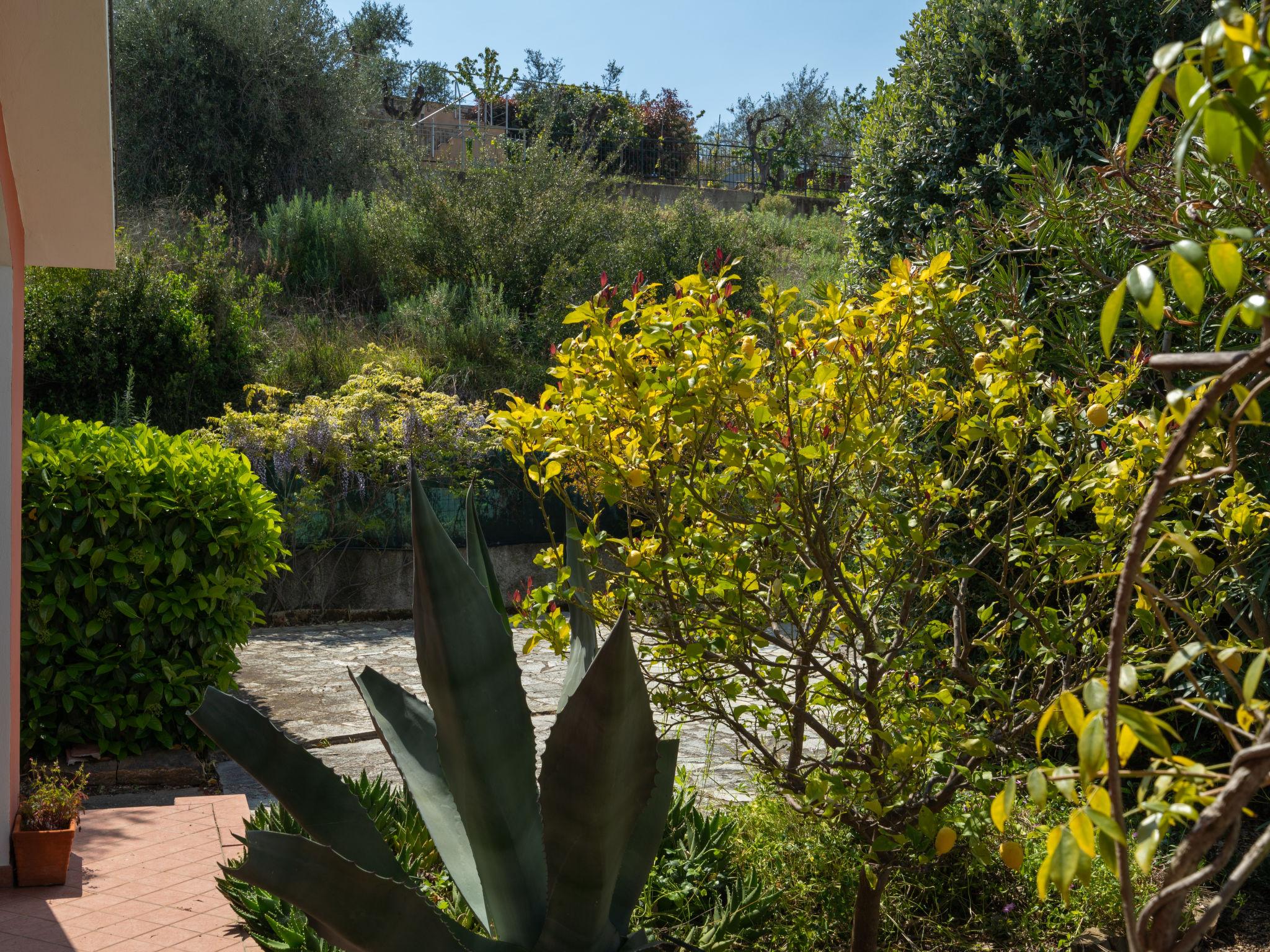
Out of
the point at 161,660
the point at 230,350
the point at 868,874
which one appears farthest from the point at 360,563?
the point at 868,874

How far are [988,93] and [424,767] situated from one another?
16.3 feet

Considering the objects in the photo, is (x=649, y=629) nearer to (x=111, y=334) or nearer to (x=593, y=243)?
(x=111, y=334)

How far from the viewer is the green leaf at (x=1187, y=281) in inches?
36.1

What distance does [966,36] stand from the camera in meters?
5.70

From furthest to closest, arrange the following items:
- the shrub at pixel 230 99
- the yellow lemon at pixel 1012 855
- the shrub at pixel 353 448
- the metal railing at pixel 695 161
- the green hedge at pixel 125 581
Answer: the metal railing at pixel 695 161
the shrub at pixel 230 99
the shrub at pixel 353 448
the green hedge at pixel 125 581
the yellow lemon at pixel 1012 855

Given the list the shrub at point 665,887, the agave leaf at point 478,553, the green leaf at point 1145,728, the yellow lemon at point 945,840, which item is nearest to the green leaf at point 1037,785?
the green leaf at point 1145,728

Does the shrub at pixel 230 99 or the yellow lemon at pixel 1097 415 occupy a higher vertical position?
the shrub at pixel 230 99

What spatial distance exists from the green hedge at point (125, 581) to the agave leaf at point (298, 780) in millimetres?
3703

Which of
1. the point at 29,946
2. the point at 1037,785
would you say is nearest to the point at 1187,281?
the point at 1037,785

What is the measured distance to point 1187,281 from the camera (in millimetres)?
929

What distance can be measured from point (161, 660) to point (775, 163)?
24926 mm

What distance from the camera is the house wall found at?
13.1 ft

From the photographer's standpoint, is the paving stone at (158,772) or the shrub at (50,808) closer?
the shrub at (50,808)

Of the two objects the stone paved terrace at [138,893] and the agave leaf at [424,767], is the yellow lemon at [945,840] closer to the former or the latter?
the agave leaf at [424,767]
